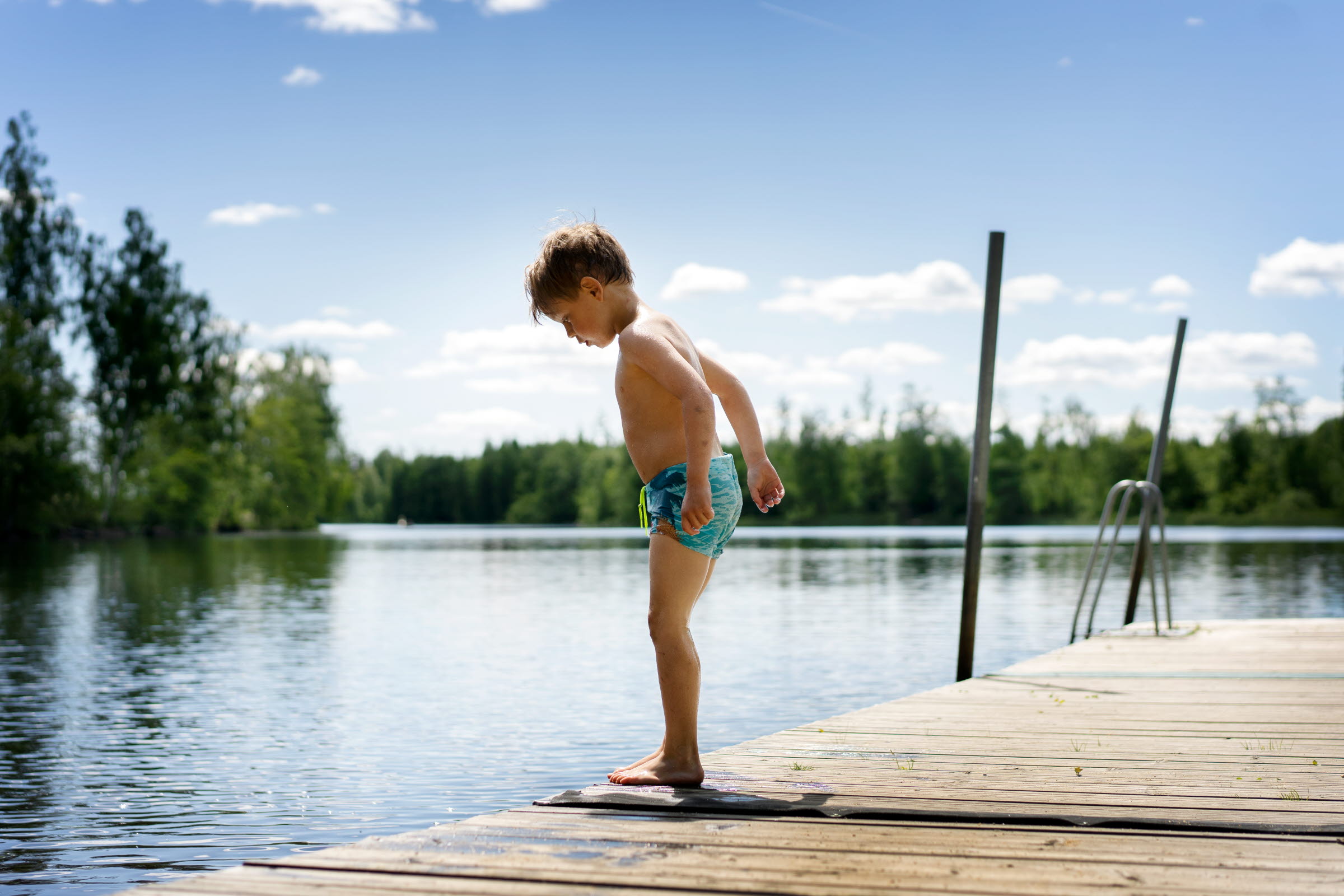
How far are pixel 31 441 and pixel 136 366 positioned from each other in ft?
14.6

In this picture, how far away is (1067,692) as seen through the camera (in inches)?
224

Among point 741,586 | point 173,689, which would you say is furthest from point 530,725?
point 741,586

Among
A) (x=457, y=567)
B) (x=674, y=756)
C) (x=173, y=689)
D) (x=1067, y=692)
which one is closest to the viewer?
(x=674, y=756)

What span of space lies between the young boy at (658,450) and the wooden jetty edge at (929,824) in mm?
196

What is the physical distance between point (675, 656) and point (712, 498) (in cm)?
41

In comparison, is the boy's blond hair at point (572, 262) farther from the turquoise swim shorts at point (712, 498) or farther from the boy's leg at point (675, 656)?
the boy's leg at point (675, 656)

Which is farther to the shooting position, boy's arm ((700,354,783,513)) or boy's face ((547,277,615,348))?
boy's arm ((700,354,783,513))

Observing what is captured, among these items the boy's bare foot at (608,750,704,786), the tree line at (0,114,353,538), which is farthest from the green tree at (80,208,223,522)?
the boy's bare foot at (608,750,704,786)

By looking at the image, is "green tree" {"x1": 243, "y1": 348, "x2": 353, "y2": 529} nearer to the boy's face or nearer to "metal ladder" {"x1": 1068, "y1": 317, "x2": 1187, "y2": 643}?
"metal ladder" {"x1": 1068, "y1": 317, "x2": 1187, "y2": 643}

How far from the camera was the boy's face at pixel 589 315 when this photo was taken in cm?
324

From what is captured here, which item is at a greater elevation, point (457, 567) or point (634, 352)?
point (634, 352)

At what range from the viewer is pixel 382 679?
10797 mm

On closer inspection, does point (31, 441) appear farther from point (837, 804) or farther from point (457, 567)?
point (837, 804)

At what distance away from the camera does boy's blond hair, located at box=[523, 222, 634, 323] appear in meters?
3.23
